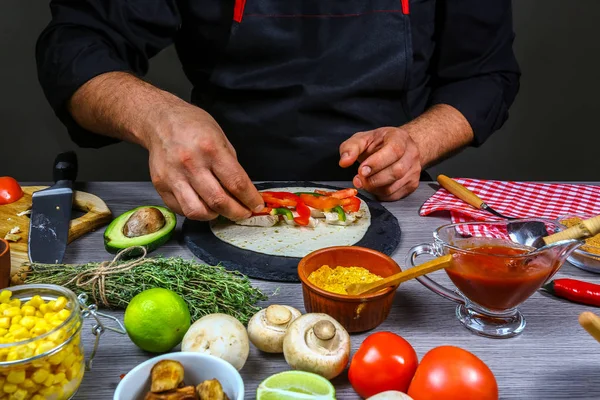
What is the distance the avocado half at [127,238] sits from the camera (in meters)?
1.61

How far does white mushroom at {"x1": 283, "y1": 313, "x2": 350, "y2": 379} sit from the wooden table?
3.0 inches

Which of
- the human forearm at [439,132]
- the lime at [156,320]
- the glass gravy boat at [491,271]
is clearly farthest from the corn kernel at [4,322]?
the human forearm at [439,132]

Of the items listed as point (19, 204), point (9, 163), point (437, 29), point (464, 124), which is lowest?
point (9, 163)

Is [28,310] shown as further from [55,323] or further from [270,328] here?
[270,328]

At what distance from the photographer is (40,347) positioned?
970 mm

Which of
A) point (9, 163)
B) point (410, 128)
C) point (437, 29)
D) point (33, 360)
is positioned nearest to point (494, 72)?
point (437, 29)

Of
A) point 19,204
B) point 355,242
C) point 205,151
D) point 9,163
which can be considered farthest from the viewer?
point 9,163

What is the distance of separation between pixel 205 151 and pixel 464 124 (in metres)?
1.19

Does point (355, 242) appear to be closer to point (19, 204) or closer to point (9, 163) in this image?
point (19, 204)

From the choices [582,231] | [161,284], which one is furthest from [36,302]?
[582,231]

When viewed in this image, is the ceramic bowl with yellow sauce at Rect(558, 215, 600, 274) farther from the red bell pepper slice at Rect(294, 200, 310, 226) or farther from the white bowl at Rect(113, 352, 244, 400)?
the white bowl at Rect(113, 352, 244, 400)

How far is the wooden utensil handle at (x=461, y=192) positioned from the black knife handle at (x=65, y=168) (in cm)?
123

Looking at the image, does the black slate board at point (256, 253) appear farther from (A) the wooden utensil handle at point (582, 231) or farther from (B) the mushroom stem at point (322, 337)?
(A) the wooden utensil handle at point (582, 231)

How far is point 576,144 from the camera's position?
4.14 metres
